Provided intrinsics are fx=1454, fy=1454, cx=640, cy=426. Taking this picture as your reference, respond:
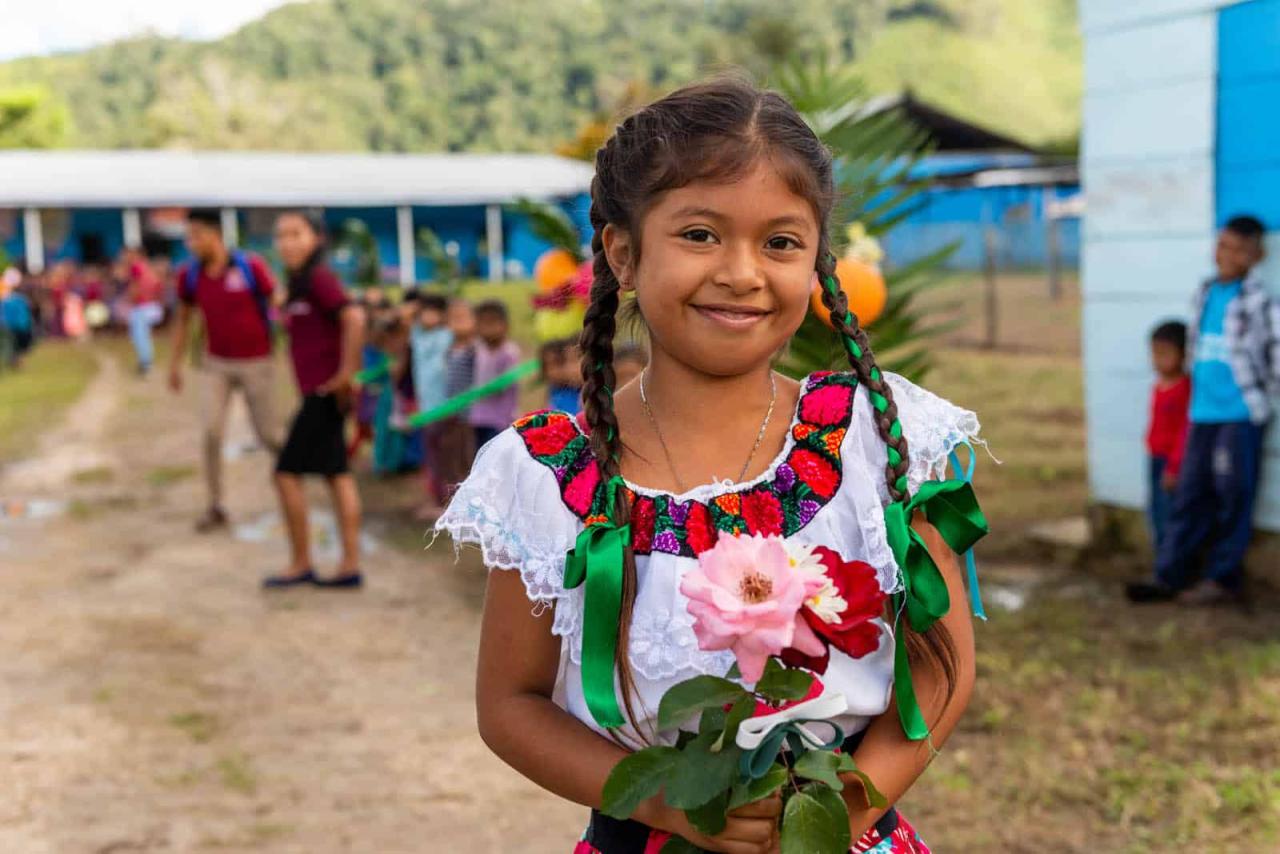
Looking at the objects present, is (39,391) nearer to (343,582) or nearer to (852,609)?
(343,582)

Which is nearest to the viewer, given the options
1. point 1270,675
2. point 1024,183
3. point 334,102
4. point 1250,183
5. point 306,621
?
point 1270,675

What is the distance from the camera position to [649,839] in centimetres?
163

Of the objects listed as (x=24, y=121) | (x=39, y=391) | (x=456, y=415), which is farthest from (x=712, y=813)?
Answer: (x=24, y=121)

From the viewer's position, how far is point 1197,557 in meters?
5.86

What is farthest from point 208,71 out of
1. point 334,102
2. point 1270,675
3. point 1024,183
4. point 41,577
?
point 1270,675

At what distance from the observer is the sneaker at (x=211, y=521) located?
8.12 meters

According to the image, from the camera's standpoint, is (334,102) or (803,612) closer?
(803,612)

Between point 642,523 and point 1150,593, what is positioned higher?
point 642,523

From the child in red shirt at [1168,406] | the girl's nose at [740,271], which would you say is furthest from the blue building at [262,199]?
the girl's nose at [740,271]

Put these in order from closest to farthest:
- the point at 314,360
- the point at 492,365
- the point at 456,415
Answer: the point at 314,360, the point at 492,365, the point at 456,415

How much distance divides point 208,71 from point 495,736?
61.8 m

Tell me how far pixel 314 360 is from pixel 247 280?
40.8 inches

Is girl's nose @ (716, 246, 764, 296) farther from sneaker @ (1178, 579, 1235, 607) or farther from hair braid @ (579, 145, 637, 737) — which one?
sneaker @ (1178, 579, 1235, 607)

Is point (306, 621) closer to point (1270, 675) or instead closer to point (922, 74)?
point (1270, 675)
